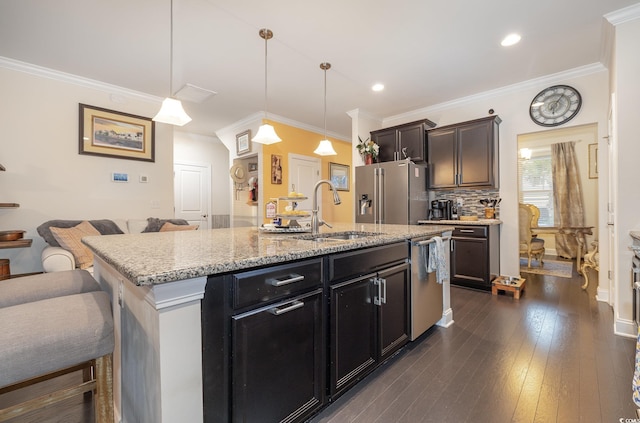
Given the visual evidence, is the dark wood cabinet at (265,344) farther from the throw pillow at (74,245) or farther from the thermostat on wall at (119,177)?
the thermostat on wall at (119,177)

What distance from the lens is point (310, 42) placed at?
2.83m

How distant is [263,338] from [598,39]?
13.4 ft

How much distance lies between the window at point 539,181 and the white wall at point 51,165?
295 inches

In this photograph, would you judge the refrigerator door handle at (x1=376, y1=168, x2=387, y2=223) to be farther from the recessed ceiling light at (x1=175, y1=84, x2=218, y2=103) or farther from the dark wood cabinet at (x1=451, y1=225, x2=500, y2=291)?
the recessed ceiling light at (x1=175, y1=84, x2=218, y2=103)

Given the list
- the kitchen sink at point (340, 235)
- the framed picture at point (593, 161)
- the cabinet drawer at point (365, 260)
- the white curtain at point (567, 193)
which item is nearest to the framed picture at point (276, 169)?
the kitchen sink at point (340, 235)

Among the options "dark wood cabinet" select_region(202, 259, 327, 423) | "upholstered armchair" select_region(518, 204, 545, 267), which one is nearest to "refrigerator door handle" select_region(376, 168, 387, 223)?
"upholstered armchair" select_region(518, 204, 545, 267)

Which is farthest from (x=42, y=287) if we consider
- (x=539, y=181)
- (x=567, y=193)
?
(x=539, y=181)

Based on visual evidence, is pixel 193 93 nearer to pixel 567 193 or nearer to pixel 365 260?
pixel 365 260

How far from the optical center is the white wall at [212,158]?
19.9 ft

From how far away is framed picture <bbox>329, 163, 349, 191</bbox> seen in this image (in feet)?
20.3

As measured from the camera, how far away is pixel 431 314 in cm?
230

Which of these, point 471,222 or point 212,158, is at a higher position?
point 212,158

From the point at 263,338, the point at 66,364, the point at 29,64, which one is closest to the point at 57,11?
the point at 29,64

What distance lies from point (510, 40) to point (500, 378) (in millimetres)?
3030
